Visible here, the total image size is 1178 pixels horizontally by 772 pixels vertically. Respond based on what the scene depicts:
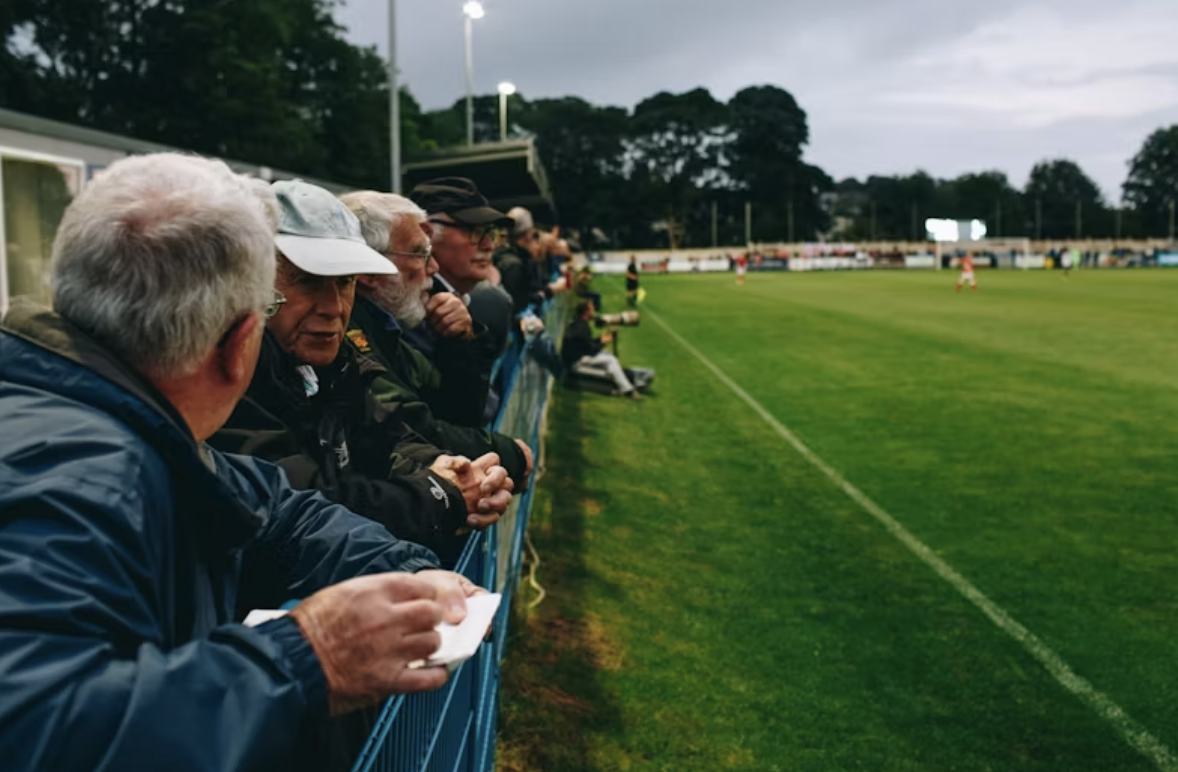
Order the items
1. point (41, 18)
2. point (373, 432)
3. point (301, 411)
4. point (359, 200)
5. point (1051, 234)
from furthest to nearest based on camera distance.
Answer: point (1051, 234) → point (41, 18) → point (359, 200) → point (373, 432) → point (301, 411)

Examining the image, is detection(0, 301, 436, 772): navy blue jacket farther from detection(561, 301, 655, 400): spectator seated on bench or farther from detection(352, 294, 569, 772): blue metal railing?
detection(561, 301, 655, 400): spectator seated on bench

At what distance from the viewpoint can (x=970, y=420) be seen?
43.9 ft

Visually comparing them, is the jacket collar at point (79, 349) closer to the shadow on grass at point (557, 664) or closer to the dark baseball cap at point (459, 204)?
the shadow on grass at point (557, 664)

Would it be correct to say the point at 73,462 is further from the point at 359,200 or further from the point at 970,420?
the point at 970,420

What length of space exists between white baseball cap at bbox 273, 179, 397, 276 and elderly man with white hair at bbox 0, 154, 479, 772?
3.68ft

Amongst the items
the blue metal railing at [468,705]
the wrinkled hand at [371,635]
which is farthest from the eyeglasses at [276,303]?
the wrinkled hand at [371,635]

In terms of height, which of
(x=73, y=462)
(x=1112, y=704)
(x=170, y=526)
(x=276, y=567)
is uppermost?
(x=73, y=462)

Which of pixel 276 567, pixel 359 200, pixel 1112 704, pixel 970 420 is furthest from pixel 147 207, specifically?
pixel 970 420

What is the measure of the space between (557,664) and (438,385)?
204cm

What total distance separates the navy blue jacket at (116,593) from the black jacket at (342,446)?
96 cm

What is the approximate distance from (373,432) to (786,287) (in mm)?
48695

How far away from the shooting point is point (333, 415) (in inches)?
121

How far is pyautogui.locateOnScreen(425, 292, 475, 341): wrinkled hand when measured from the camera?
4547 mm

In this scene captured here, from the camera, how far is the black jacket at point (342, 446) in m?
2.72
